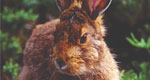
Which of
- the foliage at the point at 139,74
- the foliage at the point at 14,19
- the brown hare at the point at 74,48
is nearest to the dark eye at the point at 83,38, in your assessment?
the brown hare at the point at 74,48

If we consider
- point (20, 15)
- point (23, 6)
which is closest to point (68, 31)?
point (20, 15)

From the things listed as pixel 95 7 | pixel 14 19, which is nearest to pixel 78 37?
pixel 95 7

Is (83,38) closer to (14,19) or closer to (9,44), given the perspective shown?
(9,44)

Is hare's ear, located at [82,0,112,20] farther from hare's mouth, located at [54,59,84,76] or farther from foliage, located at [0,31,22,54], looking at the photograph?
foliage, located at [0,31,22,54]

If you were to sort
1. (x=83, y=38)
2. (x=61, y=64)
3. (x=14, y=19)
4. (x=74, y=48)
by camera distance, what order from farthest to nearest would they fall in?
(x=14, y=19)
(x=83, y=38)
(x=74, y=48)
(x=61, y=64)

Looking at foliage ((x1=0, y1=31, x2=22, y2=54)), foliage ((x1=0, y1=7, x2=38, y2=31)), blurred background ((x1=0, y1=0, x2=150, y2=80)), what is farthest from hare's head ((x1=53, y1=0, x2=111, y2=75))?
foliage ((x1=0, y1=7, x2=38, y2=31))

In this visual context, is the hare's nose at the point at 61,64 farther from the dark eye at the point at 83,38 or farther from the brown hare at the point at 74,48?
the dark eye at the point at 83,38

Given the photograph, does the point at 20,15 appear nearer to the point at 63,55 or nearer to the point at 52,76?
the point at 52,76
